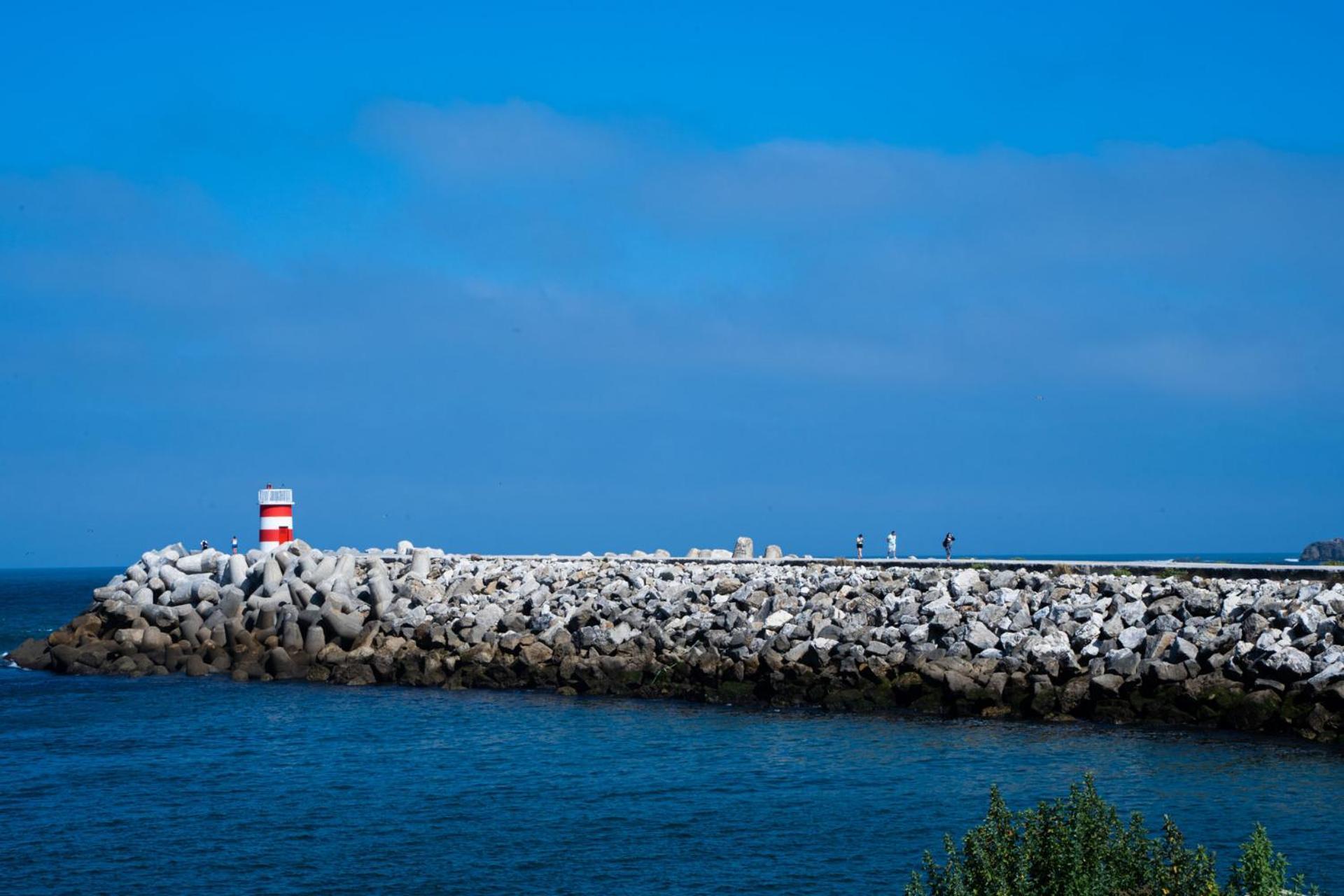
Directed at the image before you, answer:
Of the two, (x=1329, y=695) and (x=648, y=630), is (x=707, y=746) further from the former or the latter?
(x=1329, y=695)

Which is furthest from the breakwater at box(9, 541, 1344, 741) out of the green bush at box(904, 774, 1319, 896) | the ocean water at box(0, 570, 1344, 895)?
the green bush at box(904, 774, 1319, 896)

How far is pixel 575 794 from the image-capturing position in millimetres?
18406

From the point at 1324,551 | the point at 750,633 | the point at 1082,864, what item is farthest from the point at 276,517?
the point at 1324,551

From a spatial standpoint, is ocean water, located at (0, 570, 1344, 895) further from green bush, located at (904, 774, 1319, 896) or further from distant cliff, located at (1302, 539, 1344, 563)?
distant cliff, located at (1302, 539, 1344, 563)

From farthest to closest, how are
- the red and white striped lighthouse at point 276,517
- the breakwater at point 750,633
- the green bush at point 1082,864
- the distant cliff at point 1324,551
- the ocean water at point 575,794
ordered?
the distant cliff at point 1324,551 → the red and white striped lighthouse at point 276,517 → the breakwater at point 750,633 → the ocean water at point 575,794 → the green bush at point 1082,864

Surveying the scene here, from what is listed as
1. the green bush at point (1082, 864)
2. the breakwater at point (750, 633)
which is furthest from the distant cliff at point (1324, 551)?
the green bush at point (1082, 864)

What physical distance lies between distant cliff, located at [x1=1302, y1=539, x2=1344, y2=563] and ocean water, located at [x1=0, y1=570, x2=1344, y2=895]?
58.4 metres

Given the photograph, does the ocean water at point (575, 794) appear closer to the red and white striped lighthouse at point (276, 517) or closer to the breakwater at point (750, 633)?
the breakwater at point (750, 633)

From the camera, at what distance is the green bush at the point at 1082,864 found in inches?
319

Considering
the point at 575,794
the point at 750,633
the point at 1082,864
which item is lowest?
the point at 575,794

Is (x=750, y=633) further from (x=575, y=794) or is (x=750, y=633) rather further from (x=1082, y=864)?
(x=1082, y=864)

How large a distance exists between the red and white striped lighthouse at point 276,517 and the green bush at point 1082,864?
3712 centimetres

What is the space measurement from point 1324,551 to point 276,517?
63.1 metres

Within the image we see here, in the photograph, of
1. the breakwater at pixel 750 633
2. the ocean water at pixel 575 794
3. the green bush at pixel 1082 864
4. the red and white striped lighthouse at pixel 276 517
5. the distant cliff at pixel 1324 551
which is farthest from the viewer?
the distant cliff at pixel 1324 551
